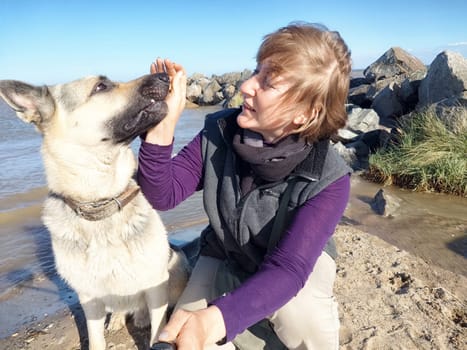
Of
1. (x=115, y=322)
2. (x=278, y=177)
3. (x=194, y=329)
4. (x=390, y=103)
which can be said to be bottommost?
(x=390, y=103)

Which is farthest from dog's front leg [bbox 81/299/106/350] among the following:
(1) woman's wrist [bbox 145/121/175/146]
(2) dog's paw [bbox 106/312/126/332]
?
(1) woman's wrist [bbox 145/121/175/146]

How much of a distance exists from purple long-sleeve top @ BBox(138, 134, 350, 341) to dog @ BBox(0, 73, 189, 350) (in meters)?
0.23

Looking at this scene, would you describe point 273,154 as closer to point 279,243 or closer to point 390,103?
point 279,243

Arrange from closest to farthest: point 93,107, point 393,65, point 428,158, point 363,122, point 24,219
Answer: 1. point 93,107
2. point 24,219
3. point 428,158
4. point 363,122
5. point 393,65

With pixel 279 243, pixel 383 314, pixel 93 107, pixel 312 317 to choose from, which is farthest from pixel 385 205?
pixel 93 107

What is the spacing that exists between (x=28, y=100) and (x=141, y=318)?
1.82 meters

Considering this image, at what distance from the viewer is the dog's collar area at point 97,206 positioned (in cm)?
252

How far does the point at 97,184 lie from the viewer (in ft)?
8.54

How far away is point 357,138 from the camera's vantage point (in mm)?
9680

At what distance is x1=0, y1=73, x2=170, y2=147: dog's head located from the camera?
2432 millimetres

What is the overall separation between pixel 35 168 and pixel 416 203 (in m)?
7.73

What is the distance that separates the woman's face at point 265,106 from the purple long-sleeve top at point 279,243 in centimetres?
46

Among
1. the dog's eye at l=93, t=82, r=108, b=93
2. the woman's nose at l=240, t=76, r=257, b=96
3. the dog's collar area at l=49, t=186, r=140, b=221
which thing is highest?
the woman's nose at l=240, t=76, r=257, b=96

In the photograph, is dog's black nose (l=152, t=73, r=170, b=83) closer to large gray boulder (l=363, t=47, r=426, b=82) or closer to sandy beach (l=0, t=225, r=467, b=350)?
sandy beach (l=0, t=225, r=467, b=350)
